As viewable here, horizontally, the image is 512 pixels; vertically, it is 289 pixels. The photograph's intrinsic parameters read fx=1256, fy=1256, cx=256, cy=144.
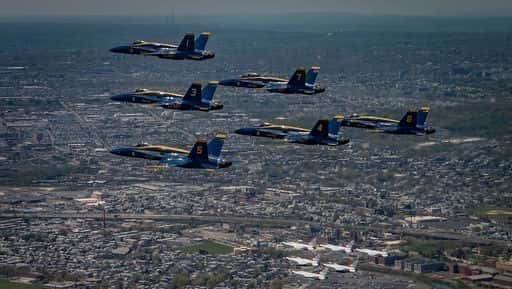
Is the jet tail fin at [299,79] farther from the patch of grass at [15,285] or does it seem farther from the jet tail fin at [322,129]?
the patch of grass at [15,285]

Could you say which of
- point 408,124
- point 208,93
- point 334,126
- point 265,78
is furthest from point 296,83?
point 408,124

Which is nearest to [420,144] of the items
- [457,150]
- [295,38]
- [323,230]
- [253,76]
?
[457,150]

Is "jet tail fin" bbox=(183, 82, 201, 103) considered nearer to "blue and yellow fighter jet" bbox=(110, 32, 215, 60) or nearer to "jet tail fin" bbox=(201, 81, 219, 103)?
"jet tail fin" bbox=(201, 81, 219, 103)

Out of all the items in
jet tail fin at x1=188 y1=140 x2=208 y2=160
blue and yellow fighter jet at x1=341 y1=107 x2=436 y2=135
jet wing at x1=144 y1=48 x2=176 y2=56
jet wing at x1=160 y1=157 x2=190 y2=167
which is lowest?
jet wing at x1=160 y1=157 x2=190 y2=167

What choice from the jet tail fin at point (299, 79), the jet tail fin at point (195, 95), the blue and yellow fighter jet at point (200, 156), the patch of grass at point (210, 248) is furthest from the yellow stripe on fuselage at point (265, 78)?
the patch of grass at point (210, 248)

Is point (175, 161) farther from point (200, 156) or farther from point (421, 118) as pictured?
point (421, 118)

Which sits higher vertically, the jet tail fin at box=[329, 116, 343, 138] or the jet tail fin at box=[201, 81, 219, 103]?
the jet tail fin at box=[201, 81, 219, 103]

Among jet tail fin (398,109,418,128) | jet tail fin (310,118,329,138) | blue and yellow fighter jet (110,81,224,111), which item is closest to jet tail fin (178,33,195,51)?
blue and yellow fighter jet (110,81,224,111)
